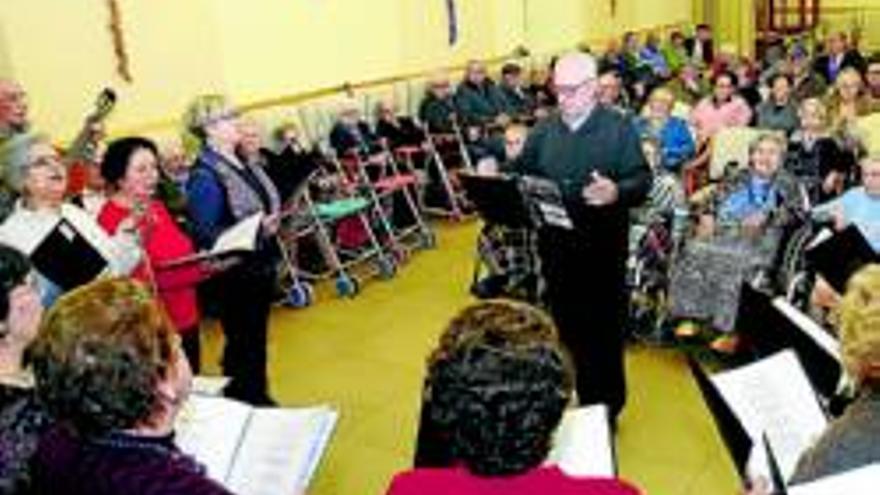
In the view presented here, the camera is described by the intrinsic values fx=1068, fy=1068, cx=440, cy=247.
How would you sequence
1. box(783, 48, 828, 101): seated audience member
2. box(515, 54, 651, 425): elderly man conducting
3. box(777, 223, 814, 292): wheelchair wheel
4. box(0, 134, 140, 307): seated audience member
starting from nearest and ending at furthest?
box(0, 134, 140, 307): seated audience member
box(515, 54, 651, 425): elderly man conducting
box(777, 223, 814, 292): wheelchair wheel
box(783, 48, 828, 101): seated audience member

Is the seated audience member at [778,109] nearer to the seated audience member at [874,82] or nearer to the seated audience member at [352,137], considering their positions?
the seated audience member at [874,82]

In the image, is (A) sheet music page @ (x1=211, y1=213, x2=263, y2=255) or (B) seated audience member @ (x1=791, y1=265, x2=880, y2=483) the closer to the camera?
(B) seated audience member @ (x1=791, y1=265, x2=880, y2=483)

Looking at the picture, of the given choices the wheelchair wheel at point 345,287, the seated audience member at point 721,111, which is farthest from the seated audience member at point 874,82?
the wheelchair wheel at point 345,287

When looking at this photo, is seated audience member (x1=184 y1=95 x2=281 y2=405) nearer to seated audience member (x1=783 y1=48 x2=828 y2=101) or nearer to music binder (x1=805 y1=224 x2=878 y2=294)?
music binder (x1=805 y1=224 x2=878 y2=294)

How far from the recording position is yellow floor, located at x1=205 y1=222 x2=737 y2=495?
3.94 metres

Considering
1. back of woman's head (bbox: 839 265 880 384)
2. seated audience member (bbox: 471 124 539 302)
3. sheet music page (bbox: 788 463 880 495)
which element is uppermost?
back of woman's head (bbox: 839 265 880 384)

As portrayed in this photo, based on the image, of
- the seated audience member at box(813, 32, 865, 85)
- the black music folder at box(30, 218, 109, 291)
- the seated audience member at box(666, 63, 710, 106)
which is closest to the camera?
the black music folder at box(30, 218, 109, 291)

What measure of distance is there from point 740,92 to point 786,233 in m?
3.84

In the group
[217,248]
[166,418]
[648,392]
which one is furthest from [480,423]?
[648,392]

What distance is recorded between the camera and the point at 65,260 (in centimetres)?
312

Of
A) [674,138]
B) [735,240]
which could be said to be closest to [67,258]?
[735,240]

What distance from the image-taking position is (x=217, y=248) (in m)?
3.72

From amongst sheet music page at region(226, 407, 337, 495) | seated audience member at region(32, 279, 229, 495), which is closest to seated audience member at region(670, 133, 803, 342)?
sheet music page at region(226, 407, 337, 495)

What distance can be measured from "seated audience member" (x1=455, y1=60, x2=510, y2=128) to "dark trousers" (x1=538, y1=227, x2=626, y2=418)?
16.0ft
